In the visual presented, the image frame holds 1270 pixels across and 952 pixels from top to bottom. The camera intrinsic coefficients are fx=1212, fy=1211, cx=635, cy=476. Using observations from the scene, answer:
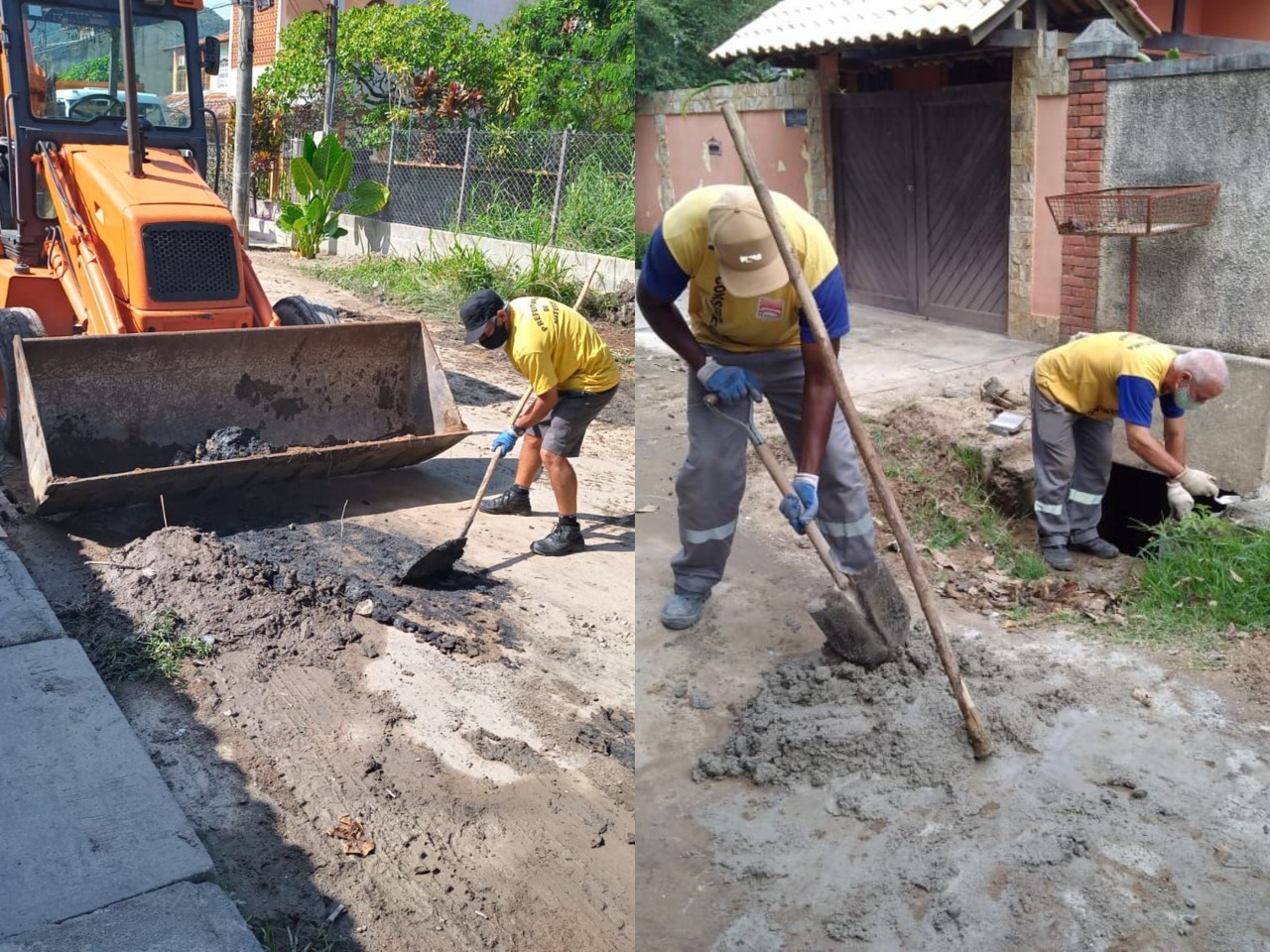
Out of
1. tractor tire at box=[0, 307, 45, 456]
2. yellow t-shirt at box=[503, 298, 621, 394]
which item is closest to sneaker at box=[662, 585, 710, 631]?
yellow t-shirt at box=[503, 298, 621, 394]

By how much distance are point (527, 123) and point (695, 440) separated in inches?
494

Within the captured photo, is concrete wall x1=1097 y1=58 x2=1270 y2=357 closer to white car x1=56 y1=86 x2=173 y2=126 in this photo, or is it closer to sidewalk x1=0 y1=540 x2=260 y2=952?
white car x1=56 y1=86 x2=173 y2=126

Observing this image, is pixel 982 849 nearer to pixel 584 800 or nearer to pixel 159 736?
pixel 584 800

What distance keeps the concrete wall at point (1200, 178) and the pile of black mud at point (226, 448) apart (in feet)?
19.0

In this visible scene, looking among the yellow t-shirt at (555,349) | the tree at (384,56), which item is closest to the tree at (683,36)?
the yellow t-shirt at (555,349)

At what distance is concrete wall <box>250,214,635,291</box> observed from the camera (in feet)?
38.3

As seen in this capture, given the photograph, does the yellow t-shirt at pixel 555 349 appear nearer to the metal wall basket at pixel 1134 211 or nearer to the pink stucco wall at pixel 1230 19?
the metal wall basket at pixel 1134 211

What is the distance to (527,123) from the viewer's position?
16.1 meters

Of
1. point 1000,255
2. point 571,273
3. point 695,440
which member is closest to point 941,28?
point 1000,255

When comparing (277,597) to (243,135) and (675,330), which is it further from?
(243,135)

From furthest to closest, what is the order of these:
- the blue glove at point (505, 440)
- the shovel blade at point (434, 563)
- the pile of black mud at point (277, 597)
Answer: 1. the blue glove at point (505, 440)
2. the shovel blade at point (434, 563)
3. the pile of black mud at point (277, 597)

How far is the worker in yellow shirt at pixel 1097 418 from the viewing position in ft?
17.7

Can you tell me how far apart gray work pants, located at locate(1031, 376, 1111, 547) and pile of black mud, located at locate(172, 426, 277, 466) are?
384 centimetres

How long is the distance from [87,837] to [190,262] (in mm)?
4168
